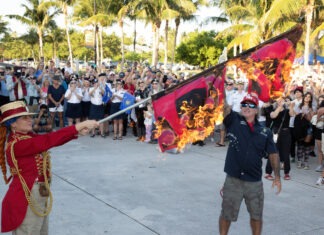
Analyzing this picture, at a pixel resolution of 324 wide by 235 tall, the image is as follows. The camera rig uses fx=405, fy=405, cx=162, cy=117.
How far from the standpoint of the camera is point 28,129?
11.5ft

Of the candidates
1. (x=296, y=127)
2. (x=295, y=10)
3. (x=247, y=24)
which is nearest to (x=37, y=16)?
(x=247, y=24)

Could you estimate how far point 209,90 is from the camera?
4430 millimetres

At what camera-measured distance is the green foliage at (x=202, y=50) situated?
41812 millimetres

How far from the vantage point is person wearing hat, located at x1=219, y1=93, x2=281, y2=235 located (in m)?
4.33

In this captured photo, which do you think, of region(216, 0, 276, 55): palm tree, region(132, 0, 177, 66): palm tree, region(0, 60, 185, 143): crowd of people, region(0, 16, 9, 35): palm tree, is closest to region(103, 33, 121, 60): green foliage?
region(0, 16, 9, 35): palm tree

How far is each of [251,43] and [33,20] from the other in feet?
96.8

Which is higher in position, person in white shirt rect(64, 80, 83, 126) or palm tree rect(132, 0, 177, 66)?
palm tree rect(132, 0, 177, 66)

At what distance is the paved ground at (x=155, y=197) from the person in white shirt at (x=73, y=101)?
2.60 m

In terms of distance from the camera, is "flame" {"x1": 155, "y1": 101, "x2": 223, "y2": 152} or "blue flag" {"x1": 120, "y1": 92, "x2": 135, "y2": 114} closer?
"flame" {"x1": 155, "y1": 101, "x2": 223, "y2": 152}

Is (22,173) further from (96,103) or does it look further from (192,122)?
(96,103)

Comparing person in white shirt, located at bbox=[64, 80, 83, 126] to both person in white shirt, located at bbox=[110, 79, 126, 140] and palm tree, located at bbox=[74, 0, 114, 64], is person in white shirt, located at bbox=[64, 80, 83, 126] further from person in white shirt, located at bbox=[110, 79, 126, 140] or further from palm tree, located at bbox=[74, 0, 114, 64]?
palm tree, located at bbox=[74, 0, 114, 64]

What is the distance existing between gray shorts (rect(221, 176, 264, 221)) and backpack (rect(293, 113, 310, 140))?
15.3ft

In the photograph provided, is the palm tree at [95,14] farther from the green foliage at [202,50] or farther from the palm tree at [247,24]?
the palm tree at [247,24]

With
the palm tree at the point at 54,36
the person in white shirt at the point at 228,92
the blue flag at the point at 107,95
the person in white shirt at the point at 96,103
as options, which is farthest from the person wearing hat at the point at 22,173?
the palm tree at the point at 54,36
